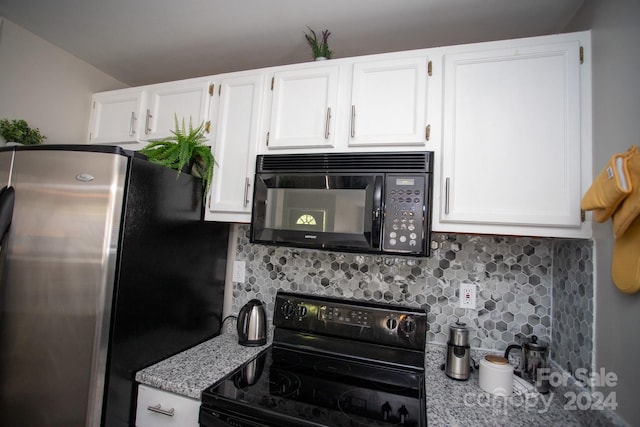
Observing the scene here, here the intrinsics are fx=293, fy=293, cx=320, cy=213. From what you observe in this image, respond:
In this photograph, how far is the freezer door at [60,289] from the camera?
3.65 ft

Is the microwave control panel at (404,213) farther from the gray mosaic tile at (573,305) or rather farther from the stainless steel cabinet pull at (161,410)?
the stainless steel cabinet pull at (161,410)

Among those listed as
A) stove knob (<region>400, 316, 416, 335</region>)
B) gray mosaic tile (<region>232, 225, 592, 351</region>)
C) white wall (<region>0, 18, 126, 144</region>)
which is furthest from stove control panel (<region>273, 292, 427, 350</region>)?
white wall (<region>0, 18, 126, 144</region>)

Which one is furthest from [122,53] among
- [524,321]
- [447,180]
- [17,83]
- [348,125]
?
[524,321]

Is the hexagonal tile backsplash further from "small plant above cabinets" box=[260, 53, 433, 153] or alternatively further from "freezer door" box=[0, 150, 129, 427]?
"freezer door" box=[0, 150, 129, 427]

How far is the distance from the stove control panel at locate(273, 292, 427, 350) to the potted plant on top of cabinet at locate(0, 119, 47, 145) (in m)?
1.66

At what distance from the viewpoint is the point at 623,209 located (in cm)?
86

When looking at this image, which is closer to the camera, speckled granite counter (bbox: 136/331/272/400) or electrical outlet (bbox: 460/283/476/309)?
speckled granite counter (bbox: 136/331/272/400)

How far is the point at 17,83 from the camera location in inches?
66.1

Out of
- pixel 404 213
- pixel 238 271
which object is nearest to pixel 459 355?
pixel 404 213

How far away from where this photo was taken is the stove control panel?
1.42m

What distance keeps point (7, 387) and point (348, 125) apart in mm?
1783

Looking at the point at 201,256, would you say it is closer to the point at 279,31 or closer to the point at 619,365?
the point at 279,31

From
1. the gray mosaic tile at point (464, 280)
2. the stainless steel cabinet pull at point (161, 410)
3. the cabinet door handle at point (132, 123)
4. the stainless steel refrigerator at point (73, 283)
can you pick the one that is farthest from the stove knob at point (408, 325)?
the cabinet door handle at point (132, 123)

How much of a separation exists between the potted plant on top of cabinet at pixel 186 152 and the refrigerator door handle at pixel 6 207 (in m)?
0.53
